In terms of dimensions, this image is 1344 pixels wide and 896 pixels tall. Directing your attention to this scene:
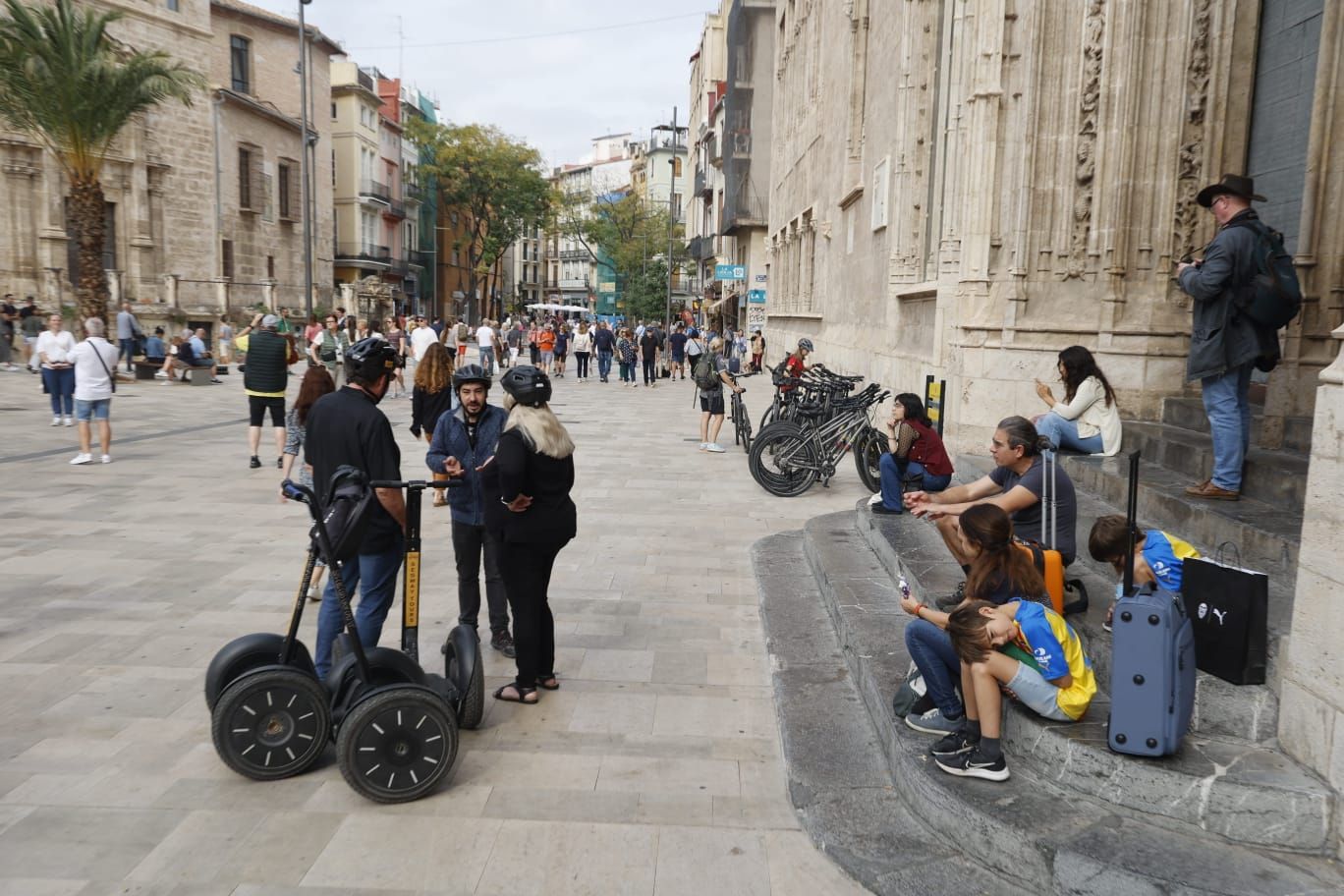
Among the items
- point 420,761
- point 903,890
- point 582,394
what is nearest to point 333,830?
point 420,761

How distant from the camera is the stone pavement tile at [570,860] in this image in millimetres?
3488

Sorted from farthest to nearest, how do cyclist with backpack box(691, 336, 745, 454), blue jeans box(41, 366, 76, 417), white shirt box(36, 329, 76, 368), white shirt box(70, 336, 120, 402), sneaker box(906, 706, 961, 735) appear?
blue jeans box(41, 366, 76, 417)
cyclist with backpack box(691, 336, 745, 454)
white shirt box(36, 329, 76, 368)
white shirt box(70, 336, 120, 402)
sneaker box(906, 706, 961, 735)

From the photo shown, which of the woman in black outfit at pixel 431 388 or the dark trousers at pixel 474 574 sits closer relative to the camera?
the dark trousers at pixel 474 574

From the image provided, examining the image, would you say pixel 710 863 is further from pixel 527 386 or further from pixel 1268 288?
pixel 1268 288

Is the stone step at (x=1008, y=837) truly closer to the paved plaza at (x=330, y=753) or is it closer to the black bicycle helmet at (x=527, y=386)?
the paved plaza at (x=330, y=753)

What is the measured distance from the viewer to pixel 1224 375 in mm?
A: 5652

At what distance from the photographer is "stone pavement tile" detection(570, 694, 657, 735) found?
4828mm

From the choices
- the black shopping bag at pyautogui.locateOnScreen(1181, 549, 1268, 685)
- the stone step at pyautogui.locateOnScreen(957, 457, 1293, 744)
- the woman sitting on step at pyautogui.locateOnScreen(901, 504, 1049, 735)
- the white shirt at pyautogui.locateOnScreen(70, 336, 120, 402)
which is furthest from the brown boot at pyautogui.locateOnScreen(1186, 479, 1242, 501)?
the white shirt at pyautogui.locateOnScreen(70, 336, 120, 402)

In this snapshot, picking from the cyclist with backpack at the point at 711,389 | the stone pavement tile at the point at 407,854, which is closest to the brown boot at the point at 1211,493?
the stone pavement tile at the point at 407,854

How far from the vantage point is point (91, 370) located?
1120 cm

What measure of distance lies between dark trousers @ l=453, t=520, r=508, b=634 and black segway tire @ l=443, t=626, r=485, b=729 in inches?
36.6

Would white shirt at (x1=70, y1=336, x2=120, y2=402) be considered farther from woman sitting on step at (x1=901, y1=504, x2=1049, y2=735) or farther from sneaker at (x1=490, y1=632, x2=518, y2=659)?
woman sitting on step at (x1=901, y1=504, x2=1049, y2=735)

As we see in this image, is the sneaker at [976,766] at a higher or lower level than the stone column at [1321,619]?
lower

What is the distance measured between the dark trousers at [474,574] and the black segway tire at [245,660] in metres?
1.36
